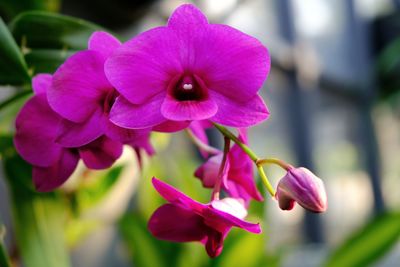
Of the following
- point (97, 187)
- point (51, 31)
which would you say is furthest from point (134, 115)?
point (97, 187)

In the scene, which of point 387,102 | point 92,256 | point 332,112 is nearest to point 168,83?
point 92,256

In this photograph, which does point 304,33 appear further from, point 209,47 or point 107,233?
point 209,47

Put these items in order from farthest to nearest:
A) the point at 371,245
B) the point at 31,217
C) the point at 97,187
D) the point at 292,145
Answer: the point at 292,145 → the point at 371,245 → the point at 97,187 → the point at 31,217

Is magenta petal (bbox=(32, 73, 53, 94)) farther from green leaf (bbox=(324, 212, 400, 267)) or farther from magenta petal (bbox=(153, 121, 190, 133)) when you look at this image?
green leaf (bbox=(324, 212, 400, 267))

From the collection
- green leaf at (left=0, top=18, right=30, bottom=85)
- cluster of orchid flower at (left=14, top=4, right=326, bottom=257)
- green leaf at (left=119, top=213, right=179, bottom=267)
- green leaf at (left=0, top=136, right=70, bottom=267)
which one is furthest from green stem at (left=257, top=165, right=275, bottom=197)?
green leaf at (left=119, top=213, right=179, bottom=267)

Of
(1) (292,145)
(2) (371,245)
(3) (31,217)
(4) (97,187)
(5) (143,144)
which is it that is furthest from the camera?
(1) (292,145)

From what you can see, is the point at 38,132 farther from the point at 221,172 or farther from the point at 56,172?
the point at 221,172

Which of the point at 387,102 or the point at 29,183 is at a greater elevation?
the point at 29,183
